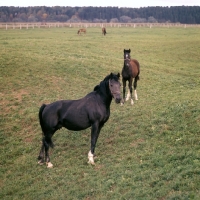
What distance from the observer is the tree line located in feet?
570

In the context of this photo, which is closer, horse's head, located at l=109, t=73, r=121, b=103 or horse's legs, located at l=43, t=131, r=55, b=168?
horse's head, located at l=109, t=73, r=121, b=103

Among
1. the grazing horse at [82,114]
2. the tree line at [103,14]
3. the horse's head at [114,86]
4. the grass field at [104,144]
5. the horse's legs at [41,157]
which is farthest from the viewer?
the tree line at [103,14]

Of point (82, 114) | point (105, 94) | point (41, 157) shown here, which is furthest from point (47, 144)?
point (105, 94)

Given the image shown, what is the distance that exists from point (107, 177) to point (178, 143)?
2.95 meters

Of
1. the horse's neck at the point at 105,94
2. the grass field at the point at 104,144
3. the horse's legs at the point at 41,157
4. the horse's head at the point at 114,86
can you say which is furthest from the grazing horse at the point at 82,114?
the grass field at the point at 104,144

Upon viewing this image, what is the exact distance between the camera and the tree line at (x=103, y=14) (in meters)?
174

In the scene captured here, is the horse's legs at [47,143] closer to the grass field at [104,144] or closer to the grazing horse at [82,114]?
the grazing horse at [82,114]

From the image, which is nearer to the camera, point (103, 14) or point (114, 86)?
point (114, 86)

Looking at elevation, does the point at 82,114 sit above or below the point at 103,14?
below

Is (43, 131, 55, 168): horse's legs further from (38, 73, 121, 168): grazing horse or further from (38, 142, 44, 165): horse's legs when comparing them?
(38, 142, 44, 165): horse's legs

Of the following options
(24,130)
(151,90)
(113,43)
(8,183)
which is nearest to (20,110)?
(24,130)

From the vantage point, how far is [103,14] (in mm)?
196000

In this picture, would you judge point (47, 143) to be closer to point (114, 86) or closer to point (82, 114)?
point (82, 114)

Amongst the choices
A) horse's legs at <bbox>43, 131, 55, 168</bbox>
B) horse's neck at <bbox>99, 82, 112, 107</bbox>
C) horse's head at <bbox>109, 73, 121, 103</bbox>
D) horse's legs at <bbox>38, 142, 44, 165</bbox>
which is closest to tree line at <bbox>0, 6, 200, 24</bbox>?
horse's legs at <bbox>38, 142, 44, 165</bbox>
